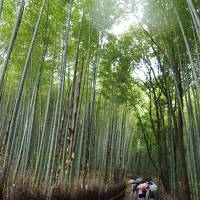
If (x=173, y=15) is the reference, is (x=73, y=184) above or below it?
below

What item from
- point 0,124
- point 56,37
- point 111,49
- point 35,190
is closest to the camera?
point 35,190

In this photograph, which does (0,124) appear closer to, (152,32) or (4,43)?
(4,43)

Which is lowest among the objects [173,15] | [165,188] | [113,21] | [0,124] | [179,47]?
[165,188]

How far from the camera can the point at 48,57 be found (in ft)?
20.0

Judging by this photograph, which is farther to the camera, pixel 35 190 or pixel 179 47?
pixel 179 47

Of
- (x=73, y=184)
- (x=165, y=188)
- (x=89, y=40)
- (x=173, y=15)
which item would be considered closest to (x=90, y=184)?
(x=73, y=184)

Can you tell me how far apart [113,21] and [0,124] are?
5.04m

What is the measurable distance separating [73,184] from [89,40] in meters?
3.01

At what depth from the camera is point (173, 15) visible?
15.1ft

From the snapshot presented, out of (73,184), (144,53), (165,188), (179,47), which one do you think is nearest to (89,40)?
(179,47)

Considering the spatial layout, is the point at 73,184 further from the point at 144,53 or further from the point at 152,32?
the point at 144,53

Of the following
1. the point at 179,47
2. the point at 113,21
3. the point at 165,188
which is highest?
the point at 113,21

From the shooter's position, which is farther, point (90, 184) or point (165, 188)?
point (165, 188)

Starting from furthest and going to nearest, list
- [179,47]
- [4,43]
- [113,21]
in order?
[4,43]
[113,21]
[179,47]
